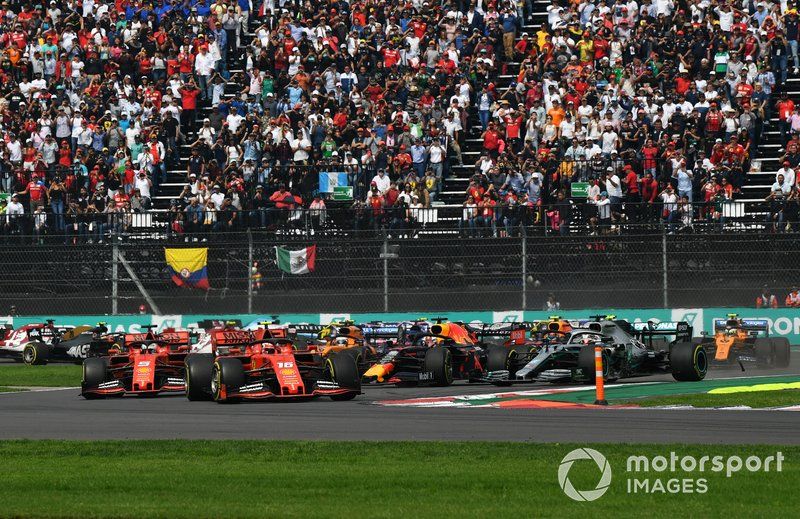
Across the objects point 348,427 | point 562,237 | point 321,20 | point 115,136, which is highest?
point 321,20

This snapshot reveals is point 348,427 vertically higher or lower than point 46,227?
lower

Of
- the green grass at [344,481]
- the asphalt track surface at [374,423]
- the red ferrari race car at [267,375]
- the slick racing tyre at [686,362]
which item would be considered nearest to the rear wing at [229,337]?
the red ferrari race car at [267,375]

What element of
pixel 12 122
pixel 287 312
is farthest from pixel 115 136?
pixel 287 312

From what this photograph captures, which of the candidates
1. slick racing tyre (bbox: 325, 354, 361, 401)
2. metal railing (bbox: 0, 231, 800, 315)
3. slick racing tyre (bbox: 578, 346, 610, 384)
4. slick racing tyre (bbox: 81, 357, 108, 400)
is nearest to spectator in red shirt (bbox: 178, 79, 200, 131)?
metal railing (bbox: 0, 231, 800, 315)

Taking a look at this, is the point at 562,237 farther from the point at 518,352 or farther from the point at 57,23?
the point at 57,23

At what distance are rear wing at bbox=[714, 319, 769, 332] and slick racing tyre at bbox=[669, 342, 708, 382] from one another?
12.3ft

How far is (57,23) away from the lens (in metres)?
45.9

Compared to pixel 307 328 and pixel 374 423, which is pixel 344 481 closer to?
pixel 374 423

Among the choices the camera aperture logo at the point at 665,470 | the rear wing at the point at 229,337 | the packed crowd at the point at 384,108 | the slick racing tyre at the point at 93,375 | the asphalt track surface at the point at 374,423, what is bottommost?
the asphalt track surface at the point at 374,423

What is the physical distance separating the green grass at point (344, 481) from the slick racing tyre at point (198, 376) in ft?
19.9

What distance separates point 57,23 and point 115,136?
7285 mm

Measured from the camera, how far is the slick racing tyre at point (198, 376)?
21.8 meters

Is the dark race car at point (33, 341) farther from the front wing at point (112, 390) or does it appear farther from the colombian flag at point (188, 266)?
the front wing at point (112, 390)

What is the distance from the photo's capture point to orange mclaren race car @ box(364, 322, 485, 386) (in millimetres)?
24656
